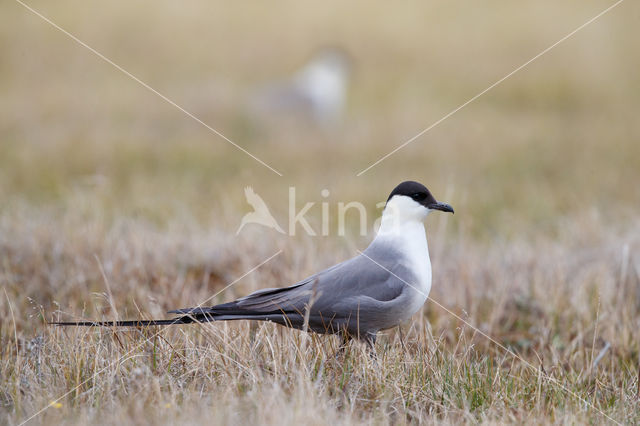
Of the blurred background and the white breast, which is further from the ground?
the blurred background

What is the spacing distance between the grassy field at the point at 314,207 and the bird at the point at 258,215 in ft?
0.41

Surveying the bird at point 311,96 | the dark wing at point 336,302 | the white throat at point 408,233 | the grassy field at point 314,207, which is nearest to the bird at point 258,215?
the grassy field at point 314,207

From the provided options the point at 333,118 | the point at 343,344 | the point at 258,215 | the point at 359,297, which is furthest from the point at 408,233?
the point at 333,118

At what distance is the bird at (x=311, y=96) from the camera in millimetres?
10859

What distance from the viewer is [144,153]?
896 cm

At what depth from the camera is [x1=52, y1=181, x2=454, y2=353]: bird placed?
11.0 feet

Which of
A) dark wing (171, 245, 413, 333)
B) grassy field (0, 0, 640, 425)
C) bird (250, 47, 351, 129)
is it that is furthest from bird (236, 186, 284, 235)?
bird (250, 47, 351, 129)

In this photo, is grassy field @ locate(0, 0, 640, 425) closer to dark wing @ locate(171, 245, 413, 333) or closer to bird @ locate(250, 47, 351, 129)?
dark wing @ locate(171, 245, 413, 333)

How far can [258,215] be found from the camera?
6.73 metres

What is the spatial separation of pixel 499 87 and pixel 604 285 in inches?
322

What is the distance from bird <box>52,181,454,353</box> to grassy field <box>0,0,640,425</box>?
0.38 ft

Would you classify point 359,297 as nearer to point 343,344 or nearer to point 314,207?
point 343,344

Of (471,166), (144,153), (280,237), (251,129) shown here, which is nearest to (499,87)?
(471,166)

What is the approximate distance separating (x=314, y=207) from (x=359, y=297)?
162 inches
